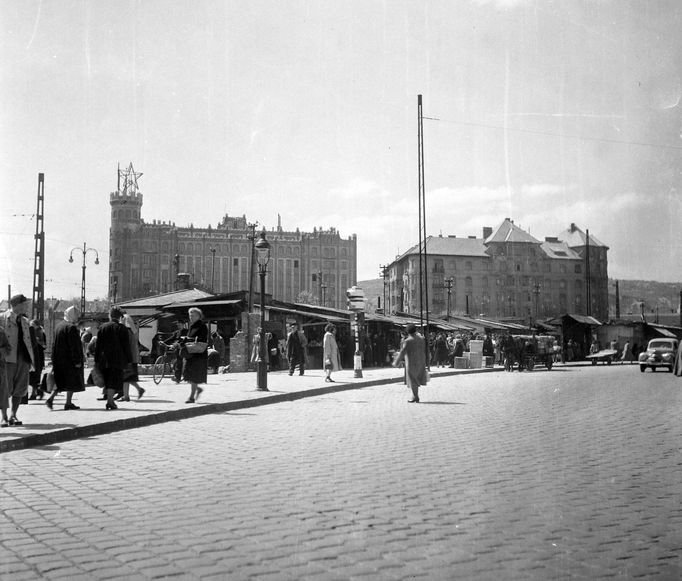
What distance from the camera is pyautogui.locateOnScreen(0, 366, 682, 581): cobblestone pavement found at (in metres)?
4.08

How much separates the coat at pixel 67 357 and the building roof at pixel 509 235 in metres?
114

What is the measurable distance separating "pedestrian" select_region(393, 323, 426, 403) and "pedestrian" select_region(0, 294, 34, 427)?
768 centimetres

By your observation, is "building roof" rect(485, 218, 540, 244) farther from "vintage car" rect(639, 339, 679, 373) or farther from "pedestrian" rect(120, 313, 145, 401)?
"pedestrian" rect(120, 313, 145, 401)

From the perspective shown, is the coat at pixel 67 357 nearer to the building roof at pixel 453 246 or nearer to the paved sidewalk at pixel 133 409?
the paved sidewalk at pixel 133 409

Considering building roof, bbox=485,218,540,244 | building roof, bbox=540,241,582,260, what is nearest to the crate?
building roof, bbox=485,218,540,244

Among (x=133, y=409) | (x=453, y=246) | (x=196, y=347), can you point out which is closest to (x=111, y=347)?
(x=133, y=409)

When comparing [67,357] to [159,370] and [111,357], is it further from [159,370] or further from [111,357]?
[159,370]

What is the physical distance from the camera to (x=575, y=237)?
130250 mm

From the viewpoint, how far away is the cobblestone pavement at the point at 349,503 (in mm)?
4078

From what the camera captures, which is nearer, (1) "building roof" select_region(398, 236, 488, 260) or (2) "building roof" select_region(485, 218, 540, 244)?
(1) "building roof" select_region(398, 236, 488, 260)

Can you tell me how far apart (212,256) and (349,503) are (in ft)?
397

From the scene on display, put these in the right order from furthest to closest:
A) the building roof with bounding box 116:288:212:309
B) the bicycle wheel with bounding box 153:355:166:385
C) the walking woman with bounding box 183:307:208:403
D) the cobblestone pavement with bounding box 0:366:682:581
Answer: the building roof with bounding box 116:288:212:309 < the bicycle wheel with bounding box 153:355:166:385 < the walking woman with bounding box 183:307:208:403 < the cobblestone pavement with bounding box 0:366:682:581

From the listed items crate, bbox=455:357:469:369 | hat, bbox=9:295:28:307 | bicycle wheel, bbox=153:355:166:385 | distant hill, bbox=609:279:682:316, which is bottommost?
crate, bbox=455:357:469:369

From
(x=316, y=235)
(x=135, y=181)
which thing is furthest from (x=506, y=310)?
(x=135, y=181)
